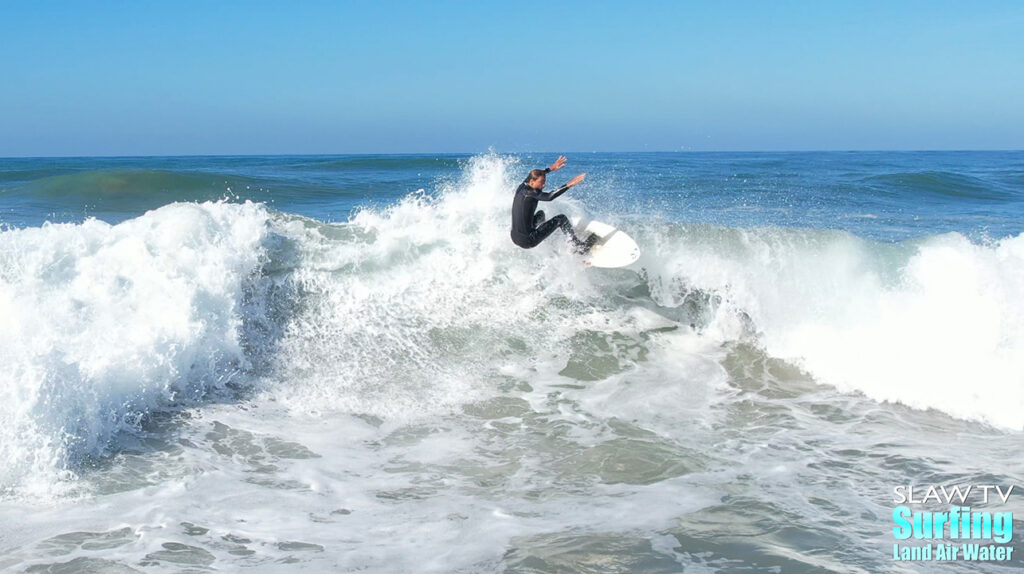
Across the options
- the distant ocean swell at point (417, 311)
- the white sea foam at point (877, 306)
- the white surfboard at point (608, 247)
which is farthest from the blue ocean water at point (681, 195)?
the white surfboard at point (608, 247)

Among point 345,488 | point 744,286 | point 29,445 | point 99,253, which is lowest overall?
point 345,488

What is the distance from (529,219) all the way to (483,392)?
2340 mm

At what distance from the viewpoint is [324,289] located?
9.88m

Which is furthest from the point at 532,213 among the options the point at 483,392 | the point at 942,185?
the point at 942,185

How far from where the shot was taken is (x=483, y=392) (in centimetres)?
796

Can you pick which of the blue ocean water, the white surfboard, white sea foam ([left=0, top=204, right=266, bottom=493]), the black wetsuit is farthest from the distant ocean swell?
the blue ocean water

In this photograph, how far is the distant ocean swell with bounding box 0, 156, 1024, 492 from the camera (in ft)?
23.6

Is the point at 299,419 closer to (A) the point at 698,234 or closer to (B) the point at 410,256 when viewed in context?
(B) the point at 410,256

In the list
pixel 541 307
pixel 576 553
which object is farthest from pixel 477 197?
pixel 576 553

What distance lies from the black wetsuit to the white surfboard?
20.1 inches

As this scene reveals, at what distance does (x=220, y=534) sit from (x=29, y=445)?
200 centimetres

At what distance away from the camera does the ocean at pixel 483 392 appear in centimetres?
492

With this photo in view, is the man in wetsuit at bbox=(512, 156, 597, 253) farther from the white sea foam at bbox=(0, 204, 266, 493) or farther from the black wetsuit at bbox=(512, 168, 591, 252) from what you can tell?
the white sea foam at bbox=(0, 204, 266, 493)

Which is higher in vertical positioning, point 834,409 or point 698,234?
point 698,234
